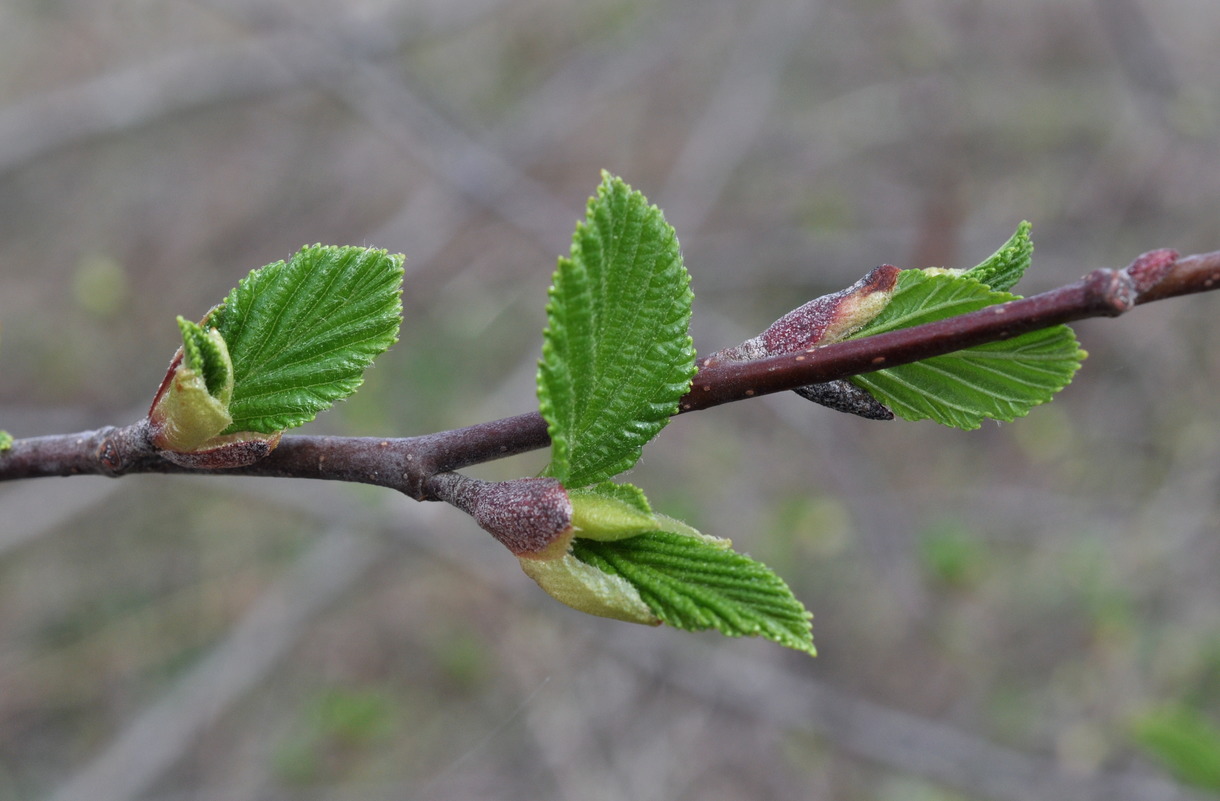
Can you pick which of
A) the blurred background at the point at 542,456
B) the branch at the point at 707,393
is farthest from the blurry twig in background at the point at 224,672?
the branch at the point at 707,393

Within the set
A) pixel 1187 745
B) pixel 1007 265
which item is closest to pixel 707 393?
pixel 1007 265

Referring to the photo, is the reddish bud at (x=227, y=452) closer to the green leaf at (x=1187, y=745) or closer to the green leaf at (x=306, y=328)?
the green leaf at (x=306, y=328)

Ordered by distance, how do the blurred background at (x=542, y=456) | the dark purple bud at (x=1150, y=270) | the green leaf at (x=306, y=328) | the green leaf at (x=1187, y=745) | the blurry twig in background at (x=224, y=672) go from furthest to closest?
the blurred background at (x=542, y=456) → the blurry twig in background at (x=224, y=672) → the green leaf at (x=1187, y=745) → the green leaf at (x=306, y=328) → the dark purple bud at (x=1150, y=270)

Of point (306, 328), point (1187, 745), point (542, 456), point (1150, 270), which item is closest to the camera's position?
point (1150, 270)

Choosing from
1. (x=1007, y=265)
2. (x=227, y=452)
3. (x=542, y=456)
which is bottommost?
(x=227, y=452)

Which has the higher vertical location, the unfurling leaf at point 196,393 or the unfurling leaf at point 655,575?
the unfurling leaf at point 196,393

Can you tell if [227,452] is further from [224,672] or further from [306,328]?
[224,672]

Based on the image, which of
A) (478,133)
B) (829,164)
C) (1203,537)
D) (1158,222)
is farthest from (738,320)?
(1203,537)
